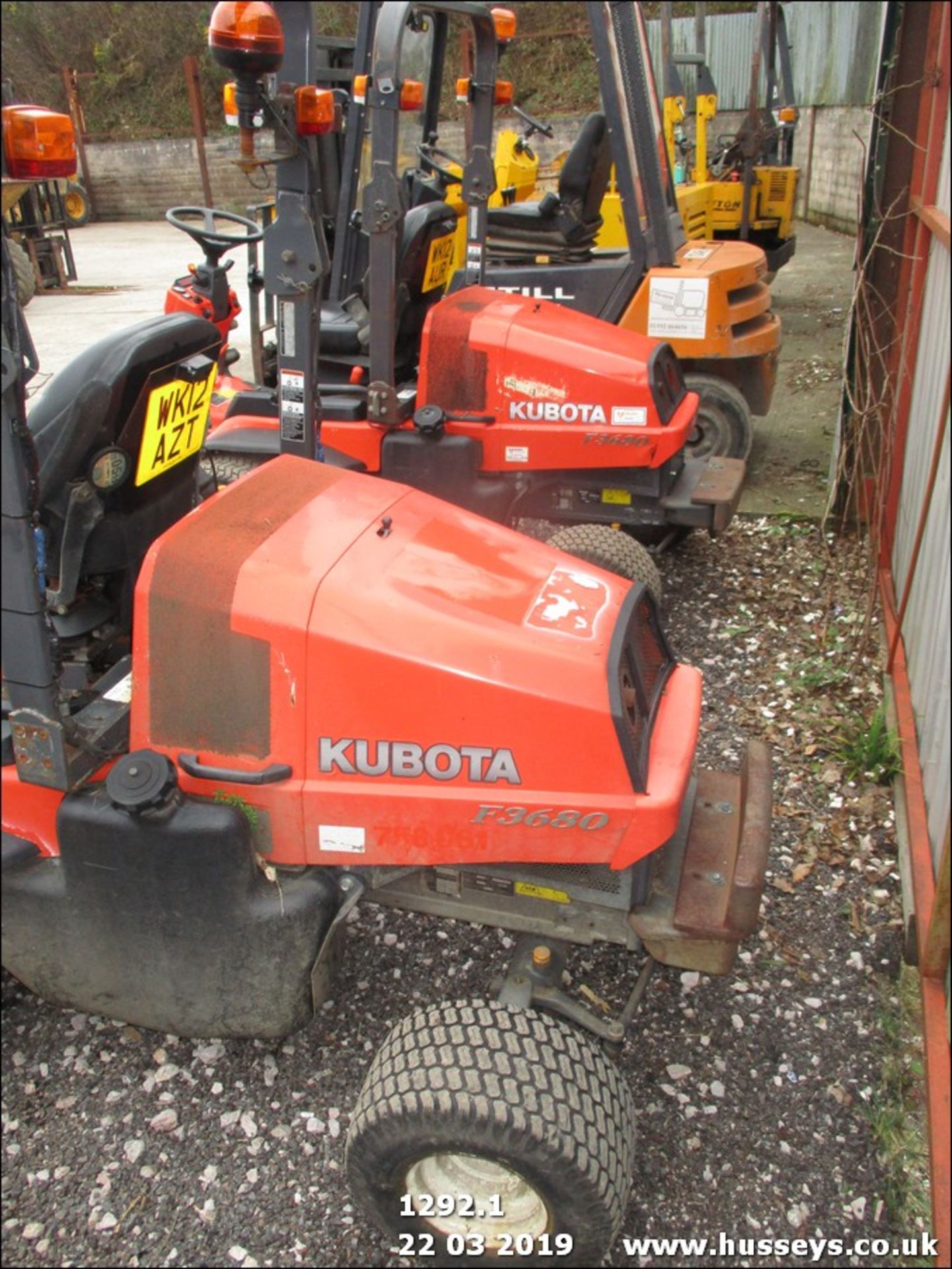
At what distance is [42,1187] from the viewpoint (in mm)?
2217

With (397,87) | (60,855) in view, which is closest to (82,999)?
(60,855)

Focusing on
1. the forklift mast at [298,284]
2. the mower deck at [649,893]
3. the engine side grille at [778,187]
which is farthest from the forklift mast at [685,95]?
the mower deck at [649,893]

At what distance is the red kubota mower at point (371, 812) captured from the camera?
1.96m

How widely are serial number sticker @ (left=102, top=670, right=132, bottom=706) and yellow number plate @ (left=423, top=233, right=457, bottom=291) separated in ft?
9.99

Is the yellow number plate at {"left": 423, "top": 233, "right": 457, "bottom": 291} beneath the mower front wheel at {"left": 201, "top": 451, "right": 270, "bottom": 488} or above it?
above

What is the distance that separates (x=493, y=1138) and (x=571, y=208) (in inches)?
192

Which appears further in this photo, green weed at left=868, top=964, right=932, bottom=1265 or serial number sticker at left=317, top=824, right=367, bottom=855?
green weed at left=868, top=964, right=932, bottom=1265

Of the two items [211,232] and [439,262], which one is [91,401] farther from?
[439,262]

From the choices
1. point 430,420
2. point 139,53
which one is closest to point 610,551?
point 430,420

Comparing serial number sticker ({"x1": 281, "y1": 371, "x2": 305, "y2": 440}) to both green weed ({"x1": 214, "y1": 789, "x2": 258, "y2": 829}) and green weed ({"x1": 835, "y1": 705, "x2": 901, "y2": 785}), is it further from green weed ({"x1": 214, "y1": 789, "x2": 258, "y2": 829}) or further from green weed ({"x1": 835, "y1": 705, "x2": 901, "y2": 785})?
green weed ({"x1": 835, "y1": 705, "x2": 901, "y2": 785})

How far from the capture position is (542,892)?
222cm

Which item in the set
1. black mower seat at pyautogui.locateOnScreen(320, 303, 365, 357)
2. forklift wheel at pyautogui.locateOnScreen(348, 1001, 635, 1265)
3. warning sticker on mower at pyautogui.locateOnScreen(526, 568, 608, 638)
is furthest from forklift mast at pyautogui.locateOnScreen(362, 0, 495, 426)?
forklift wheel at pyautogui.locateOnScreen(348, 1001, 635, 1265)

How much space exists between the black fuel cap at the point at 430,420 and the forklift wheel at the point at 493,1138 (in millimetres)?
2738

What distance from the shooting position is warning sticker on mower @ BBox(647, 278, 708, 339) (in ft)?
17.7
